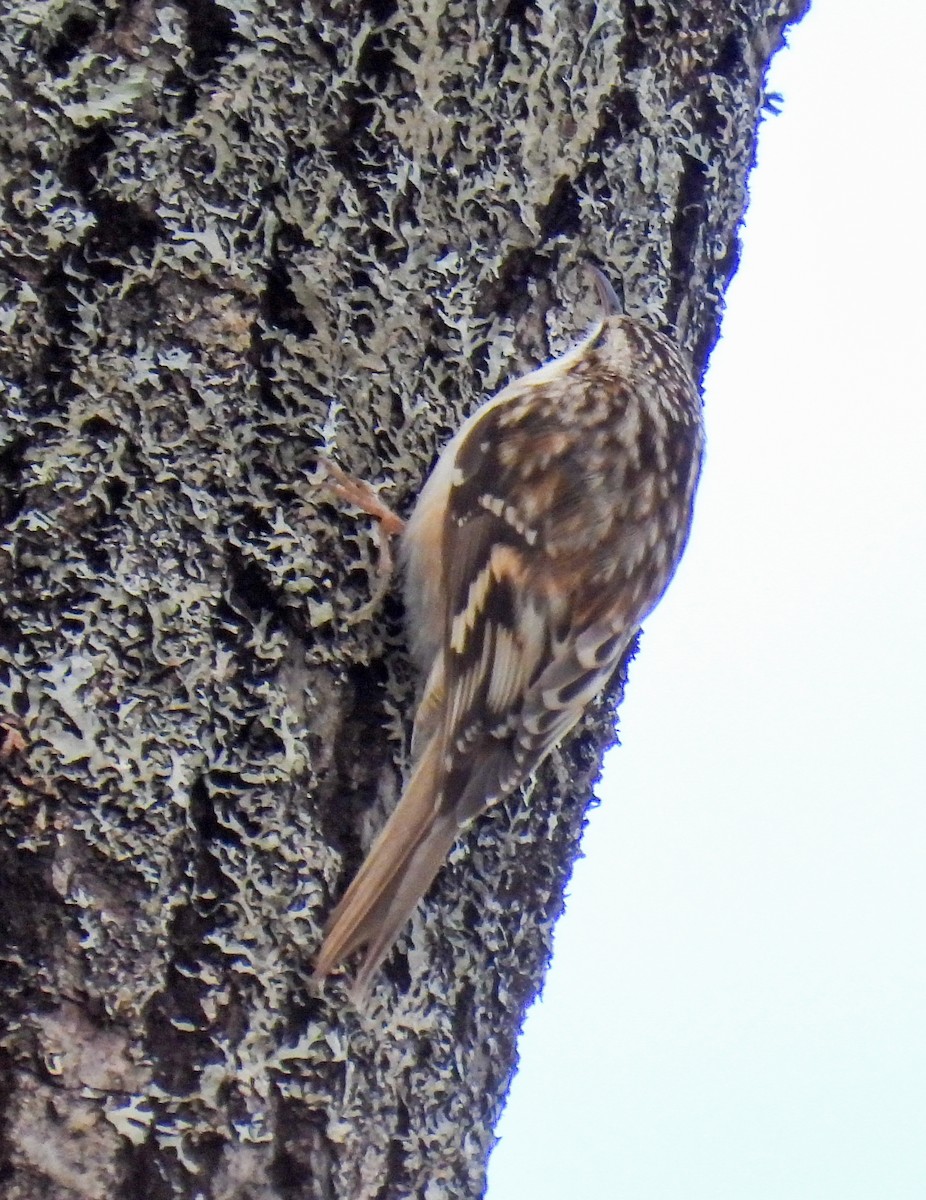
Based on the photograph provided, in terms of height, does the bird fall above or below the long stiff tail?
above

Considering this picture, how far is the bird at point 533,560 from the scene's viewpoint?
52.7 inches

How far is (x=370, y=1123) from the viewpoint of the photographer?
1152 mm

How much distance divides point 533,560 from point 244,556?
1.68ft

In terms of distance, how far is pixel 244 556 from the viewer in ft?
3.88

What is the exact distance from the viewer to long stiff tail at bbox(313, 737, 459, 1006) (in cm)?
114

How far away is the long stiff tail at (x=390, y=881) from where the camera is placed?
3.75ft

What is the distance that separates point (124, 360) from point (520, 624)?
0.61 meters

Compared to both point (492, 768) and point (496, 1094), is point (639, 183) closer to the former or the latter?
point (492, 768)

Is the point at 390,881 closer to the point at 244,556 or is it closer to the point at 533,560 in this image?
the point at 244,556

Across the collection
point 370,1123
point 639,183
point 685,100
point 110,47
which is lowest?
point 370,1123

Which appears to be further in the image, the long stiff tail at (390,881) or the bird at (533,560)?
the bird at (533,560)

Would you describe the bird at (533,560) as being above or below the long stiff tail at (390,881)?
above

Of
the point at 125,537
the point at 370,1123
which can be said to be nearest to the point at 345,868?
the point at 370,1123

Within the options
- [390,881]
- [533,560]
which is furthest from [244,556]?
[533,560]
